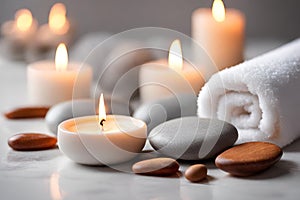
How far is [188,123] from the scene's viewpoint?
2.85 ft

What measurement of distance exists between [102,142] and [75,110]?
0.19 metres

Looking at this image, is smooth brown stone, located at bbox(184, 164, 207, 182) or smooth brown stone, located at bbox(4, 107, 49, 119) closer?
smooth brown stone, located at bbox(184, 164, 207, 182)

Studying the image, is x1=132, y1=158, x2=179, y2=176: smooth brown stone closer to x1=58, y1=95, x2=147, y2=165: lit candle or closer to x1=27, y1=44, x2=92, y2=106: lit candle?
x1=58, y1=95, x2=147, y2=165: lit candle

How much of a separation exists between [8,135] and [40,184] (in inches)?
10.0

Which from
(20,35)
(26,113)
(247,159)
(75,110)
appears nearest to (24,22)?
(20,35)

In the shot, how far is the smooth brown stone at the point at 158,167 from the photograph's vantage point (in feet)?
2.59

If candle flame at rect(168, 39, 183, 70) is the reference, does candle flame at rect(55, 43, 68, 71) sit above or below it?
below

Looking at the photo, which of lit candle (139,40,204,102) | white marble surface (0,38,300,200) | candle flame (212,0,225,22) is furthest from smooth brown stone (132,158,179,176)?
candle flame (212,0,225,22)

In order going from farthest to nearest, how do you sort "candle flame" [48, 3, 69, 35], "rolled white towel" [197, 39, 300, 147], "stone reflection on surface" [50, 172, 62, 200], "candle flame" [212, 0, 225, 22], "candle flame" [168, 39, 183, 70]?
"candle flame" [48, 3, 69, 35], "candle flame" [212, 0, 225, 22], "candle flame" [168, 39, 183, 70], "rolled white towel" [197, 39, 300, 147], "stone reflection on surface" [50, 172, 62, 200]

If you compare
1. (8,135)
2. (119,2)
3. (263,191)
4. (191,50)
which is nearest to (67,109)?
(8,135)

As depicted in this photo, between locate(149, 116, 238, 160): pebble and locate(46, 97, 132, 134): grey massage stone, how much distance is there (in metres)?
0.17

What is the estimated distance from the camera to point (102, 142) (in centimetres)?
81

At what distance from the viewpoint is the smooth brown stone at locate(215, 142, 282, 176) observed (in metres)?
0.77

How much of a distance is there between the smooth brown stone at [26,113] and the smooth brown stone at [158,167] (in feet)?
1.22
